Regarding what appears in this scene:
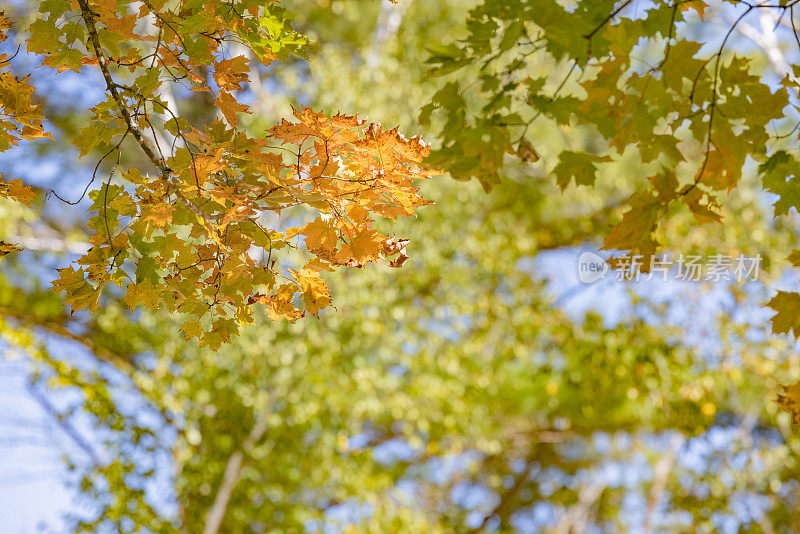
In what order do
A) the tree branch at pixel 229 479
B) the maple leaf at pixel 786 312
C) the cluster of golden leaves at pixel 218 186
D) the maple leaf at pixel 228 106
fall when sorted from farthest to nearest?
the tree branch at pixel 229 479, the maple leaf at pixel 786 312, the maple leaf at pixel 228 106, the cluster of golden leaves at pixel 218 186

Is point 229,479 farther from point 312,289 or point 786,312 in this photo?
point 786,312

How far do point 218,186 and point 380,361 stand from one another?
11.3 ft

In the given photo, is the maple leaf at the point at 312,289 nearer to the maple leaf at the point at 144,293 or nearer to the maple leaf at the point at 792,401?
the maple leaf at the point at 144,293

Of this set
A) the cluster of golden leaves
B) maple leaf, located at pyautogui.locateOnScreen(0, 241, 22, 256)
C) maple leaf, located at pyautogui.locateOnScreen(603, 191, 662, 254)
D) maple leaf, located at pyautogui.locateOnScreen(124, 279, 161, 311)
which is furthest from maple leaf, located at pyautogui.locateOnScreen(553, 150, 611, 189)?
maple leaf, located at pyautogui.locateOnScreen(0, 241, 22, 256)

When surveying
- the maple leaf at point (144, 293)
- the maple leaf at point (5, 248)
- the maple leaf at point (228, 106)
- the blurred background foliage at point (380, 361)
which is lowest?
the maple leaf at point (144, 293)

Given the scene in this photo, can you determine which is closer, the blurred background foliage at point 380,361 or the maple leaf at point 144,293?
the maple leaf at point 144,293

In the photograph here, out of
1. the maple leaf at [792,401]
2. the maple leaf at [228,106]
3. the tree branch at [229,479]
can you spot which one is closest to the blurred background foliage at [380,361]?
the tree branch at [229,479]

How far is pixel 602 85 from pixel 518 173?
18.0 ft

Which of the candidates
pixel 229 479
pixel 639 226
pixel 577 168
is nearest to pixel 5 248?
pixel 577 168

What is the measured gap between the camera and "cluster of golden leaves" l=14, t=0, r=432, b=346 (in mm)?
1192

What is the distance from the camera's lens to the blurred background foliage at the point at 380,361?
13.6ft

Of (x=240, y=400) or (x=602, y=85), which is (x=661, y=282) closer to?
(x=240, y=400)

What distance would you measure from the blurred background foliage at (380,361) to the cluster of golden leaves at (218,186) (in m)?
2.53

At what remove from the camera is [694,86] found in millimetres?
1362
